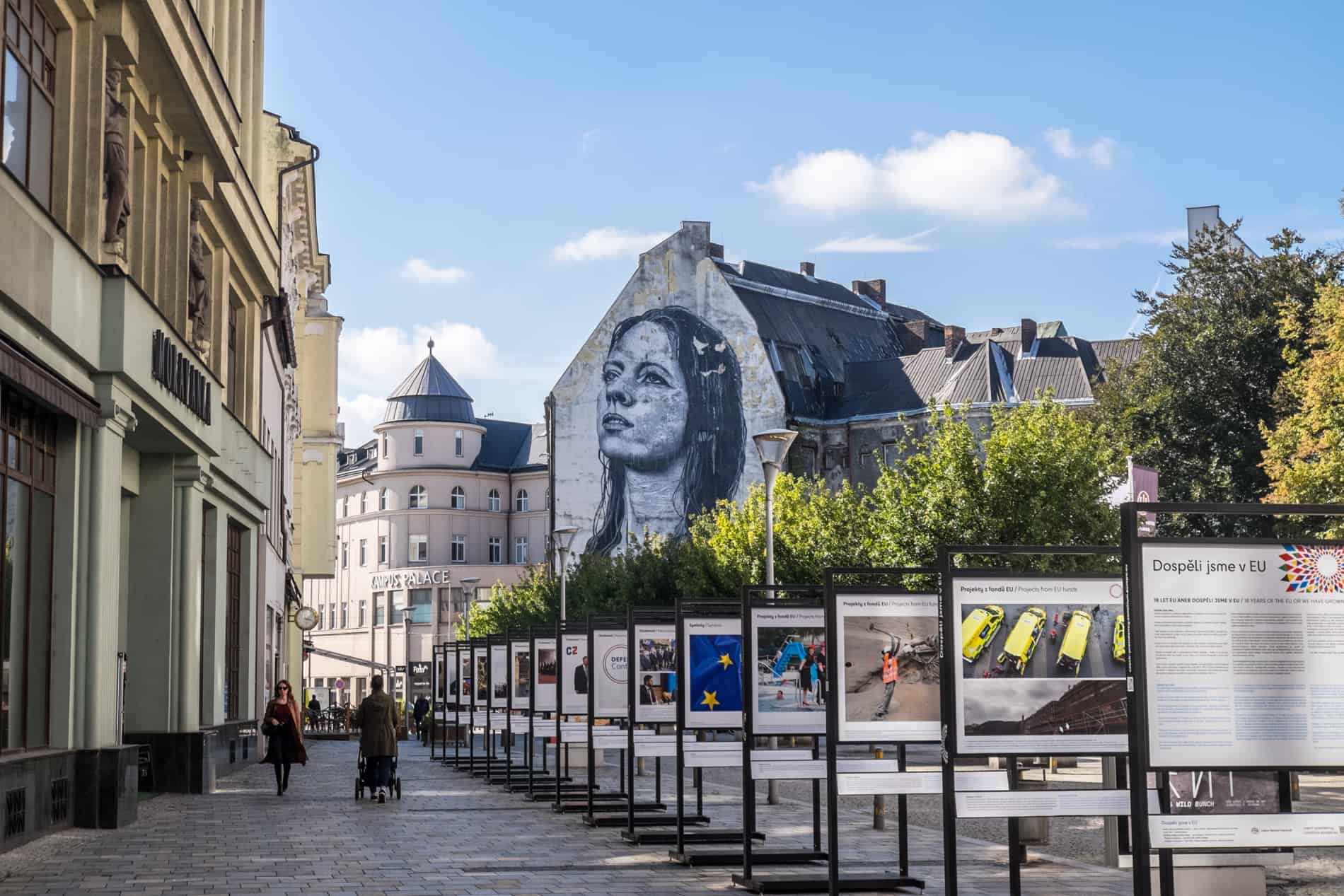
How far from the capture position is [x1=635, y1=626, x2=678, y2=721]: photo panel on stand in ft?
60.7

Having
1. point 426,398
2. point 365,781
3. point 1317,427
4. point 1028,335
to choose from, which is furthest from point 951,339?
point 365,781

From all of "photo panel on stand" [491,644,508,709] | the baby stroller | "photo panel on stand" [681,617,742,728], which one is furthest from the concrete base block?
"photo panel on stand" [491,644,508,709]

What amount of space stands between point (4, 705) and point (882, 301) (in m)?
104

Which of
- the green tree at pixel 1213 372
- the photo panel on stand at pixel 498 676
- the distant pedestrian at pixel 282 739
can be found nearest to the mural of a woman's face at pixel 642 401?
the green tree at pixel 1213 372

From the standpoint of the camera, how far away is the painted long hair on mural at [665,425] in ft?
292

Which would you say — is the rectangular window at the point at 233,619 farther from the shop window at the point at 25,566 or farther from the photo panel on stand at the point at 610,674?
the shop window at the point at 25,566

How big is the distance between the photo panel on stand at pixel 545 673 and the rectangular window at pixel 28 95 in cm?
1162

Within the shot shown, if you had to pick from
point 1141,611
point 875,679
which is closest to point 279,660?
point 875,679

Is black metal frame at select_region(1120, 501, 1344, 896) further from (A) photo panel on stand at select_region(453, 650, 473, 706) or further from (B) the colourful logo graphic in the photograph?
(A) photo panel on stand at select_region(453, 650, 473, 706)

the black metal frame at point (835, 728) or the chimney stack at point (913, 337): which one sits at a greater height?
the chimney stack at point (913, 337)

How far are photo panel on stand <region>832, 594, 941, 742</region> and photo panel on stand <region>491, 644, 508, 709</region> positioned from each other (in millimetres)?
18693

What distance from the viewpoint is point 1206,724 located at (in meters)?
8.71

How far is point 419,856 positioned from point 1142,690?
9227 mm

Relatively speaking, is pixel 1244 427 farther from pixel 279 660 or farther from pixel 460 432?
pixel 460 432
